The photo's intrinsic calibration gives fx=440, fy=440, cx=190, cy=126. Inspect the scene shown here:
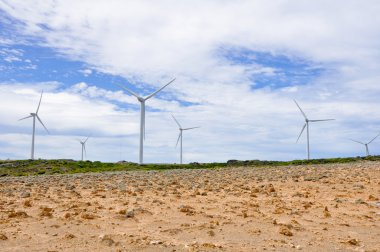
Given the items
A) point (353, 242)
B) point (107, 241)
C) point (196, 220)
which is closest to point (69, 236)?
point (107, 241)

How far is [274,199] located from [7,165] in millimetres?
85502

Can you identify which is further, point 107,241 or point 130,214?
point 130,214

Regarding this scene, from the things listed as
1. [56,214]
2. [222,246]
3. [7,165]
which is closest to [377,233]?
[222,246]

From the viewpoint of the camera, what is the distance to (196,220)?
51.5ft

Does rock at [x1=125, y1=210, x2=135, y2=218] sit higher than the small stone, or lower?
higher

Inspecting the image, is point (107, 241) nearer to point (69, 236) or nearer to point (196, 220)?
point (69, 236)

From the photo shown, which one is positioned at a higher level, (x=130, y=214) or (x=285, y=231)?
(x=130, y=214)

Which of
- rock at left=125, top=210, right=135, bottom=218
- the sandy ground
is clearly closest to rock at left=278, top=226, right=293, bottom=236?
the sandy ground

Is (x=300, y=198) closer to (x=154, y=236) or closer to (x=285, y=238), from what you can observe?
(x=285, y=238)

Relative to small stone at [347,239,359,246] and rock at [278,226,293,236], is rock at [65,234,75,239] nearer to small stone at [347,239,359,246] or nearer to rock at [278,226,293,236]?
rock at [278,226,293,236]

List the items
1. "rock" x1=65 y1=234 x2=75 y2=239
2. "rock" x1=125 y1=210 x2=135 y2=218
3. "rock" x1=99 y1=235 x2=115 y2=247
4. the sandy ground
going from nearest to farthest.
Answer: "rock" x1=99 y1=235 x2=115 y2=247, the sandy ground, "rock" x1=65 y1=234 x2=75 y2=239, "rock" x1=125 y1=210 x2=135 y2=218

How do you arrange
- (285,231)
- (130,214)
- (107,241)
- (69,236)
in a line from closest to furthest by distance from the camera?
1. (107,241)
2. (69,236)
3. (285,231)
4. (130,214)

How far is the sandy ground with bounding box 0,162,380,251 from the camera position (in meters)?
12.7

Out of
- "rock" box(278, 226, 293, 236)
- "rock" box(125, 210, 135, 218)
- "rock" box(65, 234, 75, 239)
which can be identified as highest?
"rock" box(125, 210, 135, 218)
